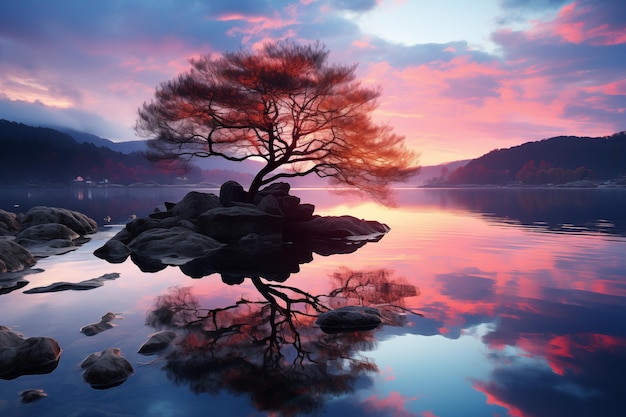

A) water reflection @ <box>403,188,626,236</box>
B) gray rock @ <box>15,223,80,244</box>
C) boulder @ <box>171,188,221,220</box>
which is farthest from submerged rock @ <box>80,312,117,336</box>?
water reflection @ <box>403,188,626,236</box>

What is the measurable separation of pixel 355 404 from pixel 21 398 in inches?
127

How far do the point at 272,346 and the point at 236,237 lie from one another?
11.2 meters

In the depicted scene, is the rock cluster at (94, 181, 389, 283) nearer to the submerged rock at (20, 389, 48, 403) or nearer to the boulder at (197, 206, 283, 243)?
the boulder at (197, 206, 283, 243)

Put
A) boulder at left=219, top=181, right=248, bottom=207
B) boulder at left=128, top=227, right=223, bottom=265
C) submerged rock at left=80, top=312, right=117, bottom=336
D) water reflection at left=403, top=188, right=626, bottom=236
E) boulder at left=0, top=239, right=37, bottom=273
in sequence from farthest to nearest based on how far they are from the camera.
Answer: water reflection at left=403, top=188, right=626, bottom=236 < boulder at left=219, top=181, right=248, bottom=207 < boulder at left=128, top=227, right=223, bottom=265 < boulder at left=0, top=239, right=37, bottom=273 < submerged rock at left=80, top=312, right=117, bottom=336

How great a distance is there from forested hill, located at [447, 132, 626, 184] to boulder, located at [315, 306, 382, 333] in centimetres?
15335

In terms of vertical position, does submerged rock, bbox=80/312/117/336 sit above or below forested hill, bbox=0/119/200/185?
below

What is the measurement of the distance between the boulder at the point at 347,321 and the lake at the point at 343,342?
19cm

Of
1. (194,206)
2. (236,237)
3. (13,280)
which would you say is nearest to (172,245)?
(236,237)

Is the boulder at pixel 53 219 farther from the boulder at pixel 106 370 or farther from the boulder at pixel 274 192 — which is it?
the boulder at pixel 106 370

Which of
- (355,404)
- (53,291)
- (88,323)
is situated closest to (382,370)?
(355,404)

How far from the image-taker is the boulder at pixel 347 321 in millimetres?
6129

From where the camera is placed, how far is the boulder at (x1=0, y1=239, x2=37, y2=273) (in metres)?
9.96

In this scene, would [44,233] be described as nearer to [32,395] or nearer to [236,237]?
[236,237]

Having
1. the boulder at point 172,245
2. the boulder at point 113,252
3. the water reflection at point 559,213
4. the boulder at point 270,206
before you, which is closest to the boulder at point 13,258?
the boulder at point 113,252
